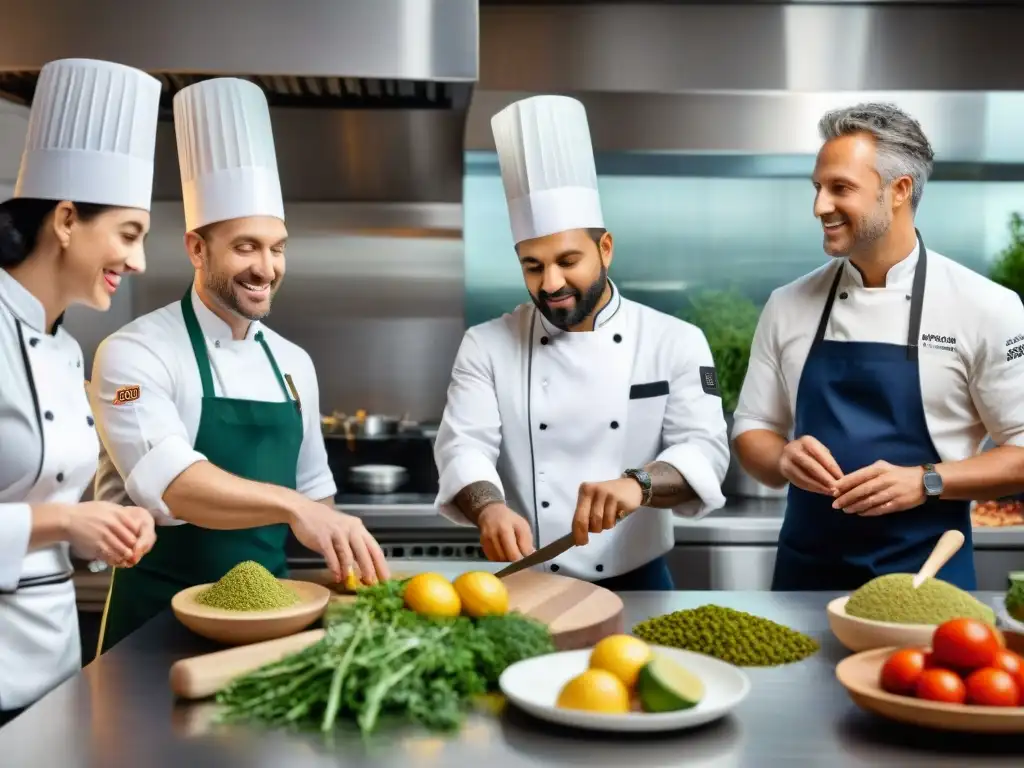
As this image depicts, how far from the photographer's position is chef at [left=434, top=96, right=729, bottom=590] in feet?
7.75

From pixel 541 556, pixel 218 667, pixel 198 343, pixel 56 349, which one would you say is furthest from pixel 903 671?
pixel 198 343

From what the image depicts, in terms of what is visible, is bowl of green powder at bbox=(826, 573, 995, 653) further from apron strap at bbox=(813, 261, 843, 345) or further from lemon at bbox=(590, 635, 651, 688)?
apron strap at bbox=(813, 261, 843, 345)

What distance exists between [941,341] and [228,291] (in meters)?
1.50

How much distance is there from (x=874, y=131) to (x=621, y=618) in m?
1.29

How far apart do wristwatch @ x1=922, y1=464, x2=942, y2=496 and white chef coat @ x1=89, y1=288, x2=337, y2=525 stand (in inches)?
48.3

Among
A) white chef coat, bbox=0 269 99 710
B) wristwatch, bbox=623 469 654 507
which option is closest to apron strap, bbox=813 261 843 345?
wristwatch, bbox=623 469 654 507

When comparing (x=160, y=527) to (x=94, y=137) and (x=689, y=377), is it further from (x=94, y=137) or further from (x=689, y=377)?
(x=689, y=377)

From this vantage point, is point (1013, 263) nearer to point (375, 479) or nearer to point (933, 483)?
point (933, 483)

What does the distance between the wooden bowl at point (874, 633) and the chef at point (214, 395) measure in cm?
91

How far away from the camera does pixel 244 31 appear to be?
9.52ft

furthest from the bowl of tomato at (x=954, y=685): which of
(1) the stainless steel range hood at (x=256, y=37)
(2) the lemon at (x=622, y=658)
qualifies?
(1) the stainless steel range hood at (x=256, y=37)

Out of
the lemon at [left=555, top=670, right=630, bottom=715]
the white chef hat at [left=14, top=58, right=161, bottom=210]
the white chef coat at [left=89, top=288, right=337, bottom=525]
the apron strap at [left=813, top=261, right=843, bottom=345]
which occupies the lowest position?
the lemon at [left=555, top=670, right=630, bottom=715]

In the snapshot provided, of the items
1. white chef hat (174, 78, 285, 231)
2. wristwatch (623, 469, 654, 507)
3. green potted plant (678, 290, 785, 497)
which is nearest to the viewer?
wristwatch (623, 469, 654, 507)

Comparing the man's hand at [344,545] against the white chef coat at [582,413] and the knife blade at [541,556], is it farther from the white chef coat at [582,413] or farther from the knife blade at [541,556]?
the white chef coat at [582,413]
